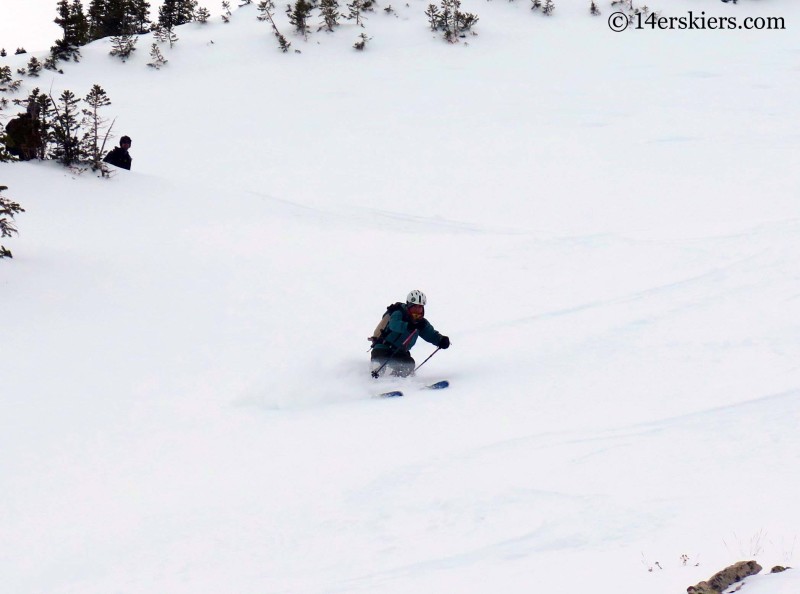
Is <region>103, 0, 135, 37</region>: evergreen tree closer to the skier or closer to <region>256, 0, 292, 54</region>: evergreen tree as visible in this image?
<region>256, 0, 292, 54</region>: evergreen tree

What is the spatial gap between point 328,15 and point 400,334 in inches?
996

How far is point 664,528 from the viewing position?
5.58 metres

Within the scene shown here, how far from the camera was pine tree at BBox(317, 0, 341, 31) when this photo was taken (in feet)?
104

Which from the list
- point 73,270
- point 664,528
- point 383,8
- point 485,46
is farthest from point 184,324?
point 383,8

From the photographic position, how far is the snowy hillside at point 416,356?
573 cm

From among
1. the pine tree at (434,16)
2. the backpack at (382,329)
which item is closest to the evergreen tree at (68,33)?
the pine tree at (434,16)

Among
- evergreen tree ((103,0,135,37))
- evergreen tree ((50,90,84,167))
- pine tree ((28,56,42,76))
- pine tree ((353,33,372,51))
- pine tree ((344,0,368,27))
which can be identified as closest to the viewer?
evergreen tree ((50,90,84,167))

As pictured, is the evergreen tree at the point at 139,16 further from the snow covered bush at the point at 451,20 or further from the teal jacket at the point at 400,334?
the teal jacket at the point at 400,334

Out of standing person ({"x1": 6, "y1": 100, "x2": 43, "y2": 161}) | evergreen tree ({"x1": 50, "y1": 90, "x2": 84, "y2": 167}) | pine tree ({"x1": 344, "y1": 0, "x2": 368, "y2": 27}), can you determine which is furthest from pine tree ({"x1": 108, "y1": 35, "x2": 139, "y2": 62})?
standing person ({"x1": 6, "y1": 100, "x2": 43, "y2": 161})

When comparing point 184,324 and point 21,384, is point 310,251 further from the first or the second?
point 21,384

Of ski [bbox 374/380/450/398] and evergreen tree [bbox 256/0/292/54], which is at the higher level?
evergreen tree [bbox 256/0/292/54]

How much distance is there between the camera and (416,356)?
1116 centimetres

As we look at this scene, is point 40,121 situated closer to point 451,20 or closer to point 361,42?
point 361,42

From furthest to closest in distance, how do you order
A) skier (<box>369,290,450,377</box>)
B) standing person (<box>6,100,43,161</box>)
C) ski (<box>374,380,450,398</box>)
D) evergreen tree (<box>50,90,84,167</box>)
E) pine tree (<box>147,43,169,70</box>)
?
pine tree (<box>147,43,169,70</box>), evergreen tree (<box>50,90,84,167</box>), standing person (<box>6,100,43,161</box>), skier (<box>369,290,450,377</box>), ski (<box>374,380,450,398</box>)
